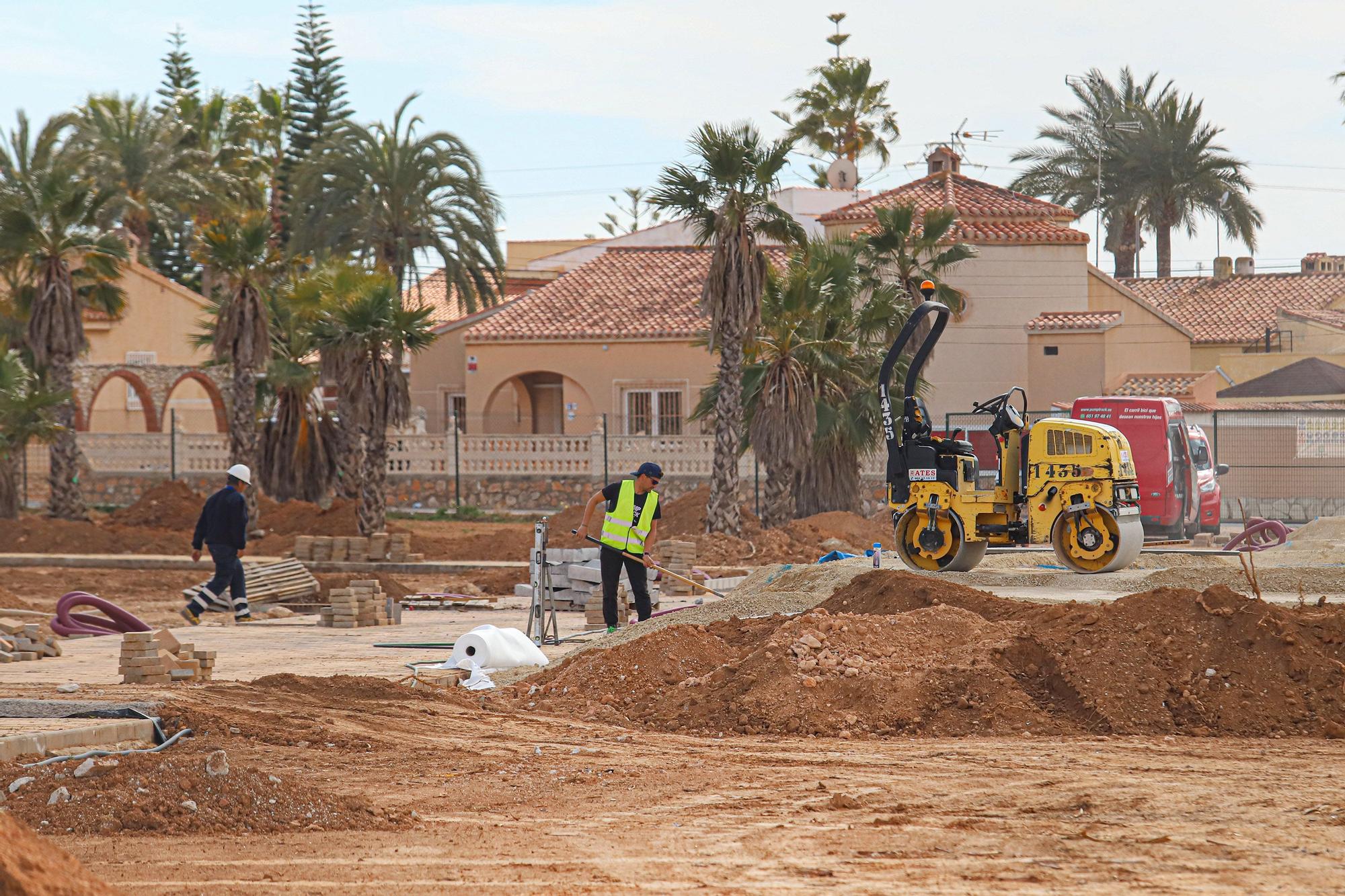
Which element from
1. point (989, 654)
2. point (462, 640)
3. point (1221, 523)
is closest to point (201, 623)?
point (462, 640)

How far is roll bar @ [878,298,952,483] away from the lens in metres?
14.9

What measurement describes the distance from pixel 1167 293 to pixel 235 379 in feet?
105

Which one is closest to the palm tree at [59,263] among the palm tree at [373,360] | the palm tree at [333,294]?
the palm tree at [333,294]

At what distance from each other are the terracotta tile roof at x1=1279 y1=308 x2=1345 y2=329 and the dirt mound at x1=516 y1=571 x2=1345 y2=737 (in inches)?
1426

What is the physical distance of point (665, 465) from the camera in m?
33.8

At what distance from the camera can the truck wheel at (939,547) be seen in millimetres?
15531

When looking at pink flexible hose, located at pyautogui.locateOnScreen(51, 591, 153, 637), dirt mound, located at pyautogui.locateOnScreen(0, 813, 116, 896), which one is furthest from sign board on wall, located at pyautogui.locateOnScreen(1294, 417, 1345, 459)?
dirt mound, located at pyautogui.locateOnScreen(0, 813, 116, 896)

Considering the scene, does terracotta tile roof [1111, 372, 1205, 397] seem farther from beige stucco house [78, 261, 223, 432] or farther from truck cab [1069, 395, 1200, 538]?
beige stucco house [78, 261, 223, 432]

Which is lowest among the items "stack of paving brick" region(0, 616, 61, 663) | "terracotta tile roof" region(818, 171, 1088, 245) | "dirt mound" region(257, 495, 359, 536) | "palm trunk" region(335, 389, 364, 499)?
"stack of paving brick" region(0, 616, 61, 663)

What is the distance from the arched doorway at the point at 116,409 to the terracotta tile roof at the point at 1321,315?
3278 centimetres

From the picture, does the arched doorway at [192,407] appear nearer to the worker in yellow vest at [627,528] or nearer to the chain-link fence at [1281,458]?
the chain-link fence at [1281,458]

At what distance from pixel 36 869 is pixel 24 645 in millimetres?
9855

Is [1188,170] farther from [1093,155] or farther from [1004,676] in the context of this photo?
[1004,676]

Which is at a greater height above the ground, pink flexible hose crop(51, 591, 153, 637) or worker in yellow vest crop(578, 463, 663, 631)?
worker in yellow vest crop(578, 463, 663, 631)
